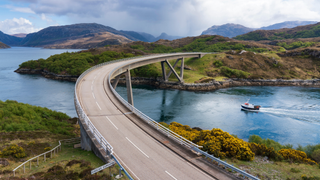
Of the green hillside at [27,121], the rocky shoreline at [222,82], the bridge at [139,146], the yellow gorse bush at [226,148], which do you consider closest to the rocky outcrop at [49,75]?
the rocky shoreline at [222,82]

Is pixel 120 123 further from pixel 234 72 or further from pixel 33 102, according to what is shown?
pixel 234 72

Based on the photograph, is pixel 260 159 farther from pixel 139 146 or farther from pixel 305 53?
pixel 305 53

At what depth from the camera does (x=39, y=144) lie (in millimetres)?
23672

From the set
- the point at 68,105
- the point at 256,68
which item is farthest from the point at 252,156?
the point at 256,68

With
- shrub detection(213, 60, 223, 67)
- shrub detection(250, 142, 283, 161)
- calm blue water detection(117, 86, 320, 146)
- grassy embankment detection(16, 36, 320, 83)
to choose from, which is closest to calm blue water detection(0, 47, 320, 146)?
calm blue water detection(117, 86, 320, 146)

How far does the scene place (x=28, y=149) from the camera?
21.2 metres

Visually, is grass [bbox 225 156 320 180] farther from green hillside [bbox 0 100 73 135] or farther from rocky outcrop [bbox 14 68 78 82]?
rocky outcrop [bbox 14 68 78 82]

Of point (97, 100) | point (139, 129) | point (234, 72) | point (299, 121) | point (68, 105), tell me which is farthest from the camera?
point (234, 72)

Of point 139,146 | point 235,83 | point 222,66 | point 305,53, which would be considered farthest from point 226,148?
point 305,53

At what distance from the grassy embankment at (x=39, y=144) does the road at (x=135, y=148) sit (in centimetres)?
219

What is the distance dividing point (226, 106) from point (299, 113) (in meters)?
20.8

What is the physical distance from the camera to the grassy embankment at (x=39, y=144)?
15.0 m

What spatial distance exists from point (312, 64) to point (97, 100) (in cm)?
13062

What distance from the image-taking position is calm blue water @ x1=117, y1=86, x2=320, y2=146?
44.2 meters
